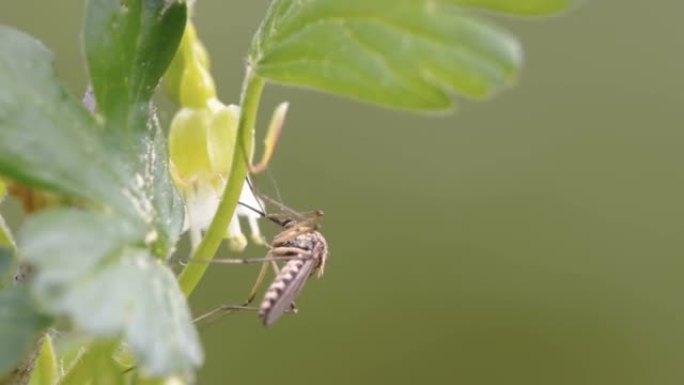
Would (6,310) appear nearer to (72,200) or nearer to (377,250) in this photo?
(72,200)

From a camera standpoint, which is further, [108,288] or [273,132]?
[273,132]

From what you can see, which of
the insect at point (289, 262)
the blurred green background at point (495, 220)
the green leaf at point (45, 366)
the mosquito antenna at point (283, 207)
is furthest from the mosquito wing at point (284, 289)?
the blurred green background at point (495, 220)

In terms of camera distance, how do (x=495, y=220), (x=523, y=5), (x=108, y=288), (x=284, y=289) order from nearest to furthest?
1. (x=108, y=288)
2. (x=523, y=5)
3. (x=284, y=289)
4. (x=495, y=220)

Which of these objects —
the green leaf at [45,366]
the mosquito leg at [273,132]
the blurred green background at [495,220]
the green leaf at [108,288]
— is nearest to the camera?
the green leaf at [108,288]

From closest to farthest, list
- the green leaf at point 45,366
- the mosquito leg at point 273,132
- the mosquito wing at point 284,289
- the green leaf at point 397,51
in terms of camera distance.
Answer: the green leaf at point 397,51 < the green leaf at point 45,366 < the mosquito leg at point 273,132 < the mosquito wing at point 284,289

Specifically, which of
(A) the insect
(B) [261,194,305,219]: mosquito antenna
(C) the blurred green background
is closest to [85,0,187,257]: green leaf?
(A) the insect

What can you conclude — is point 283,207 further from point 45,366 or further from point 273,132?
point 45,366

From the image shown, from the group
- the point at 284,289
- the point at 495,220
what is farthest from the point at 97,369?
the point at 495,220

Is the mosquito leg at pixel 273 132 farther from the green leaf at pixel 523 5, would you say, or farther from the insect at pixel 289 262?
the green leaf at pixel 523 5
